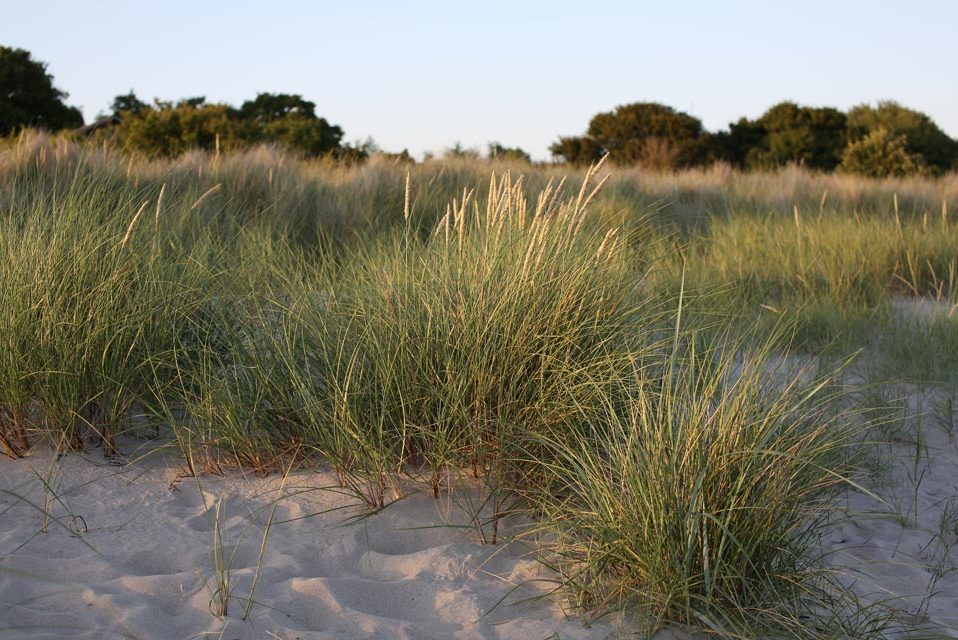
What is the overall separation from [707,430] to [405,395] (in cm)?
103

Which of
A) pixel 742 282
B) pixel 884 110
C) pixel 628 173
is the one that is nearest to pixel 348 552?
pixel 742 282

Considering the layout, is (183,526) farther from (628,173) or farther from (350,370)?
(628,173)

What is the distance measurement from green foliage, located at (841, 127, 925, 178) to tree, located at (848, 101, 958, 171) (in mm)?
1527

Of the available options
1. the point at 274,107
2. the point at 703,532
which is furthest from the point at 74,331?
the point at 274,107

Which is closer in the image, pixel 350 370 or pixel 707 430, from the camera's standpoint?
pixel 707 430

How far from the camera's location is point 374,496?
107 inches

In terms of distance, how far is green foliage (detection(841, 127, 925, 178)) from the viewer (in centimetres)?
1755

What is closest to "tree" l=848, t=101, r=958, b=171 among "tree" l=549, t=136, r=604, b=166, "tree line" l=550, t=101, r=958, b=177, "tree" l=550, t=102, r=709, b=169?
"tree line" l=550, t=101, r=958, b=177

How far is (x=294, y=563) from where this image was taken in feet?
7.93

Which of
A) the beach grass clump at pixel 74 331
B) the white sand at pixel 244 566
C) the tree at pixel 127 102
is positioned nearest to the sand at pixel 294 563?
the white sand at pixel 244 566

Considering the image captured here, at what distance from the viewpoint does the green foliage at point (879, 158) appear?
1755 cm

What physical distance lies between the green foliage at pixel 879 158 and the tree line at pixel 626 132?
0.02 m

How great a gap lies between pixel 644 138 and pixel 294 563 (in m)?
19.1

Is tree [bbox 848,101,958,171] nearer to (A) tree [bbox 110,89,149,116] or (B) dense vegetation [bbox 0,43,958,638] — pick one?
(A) tree [bbox 110,89,149,116]
